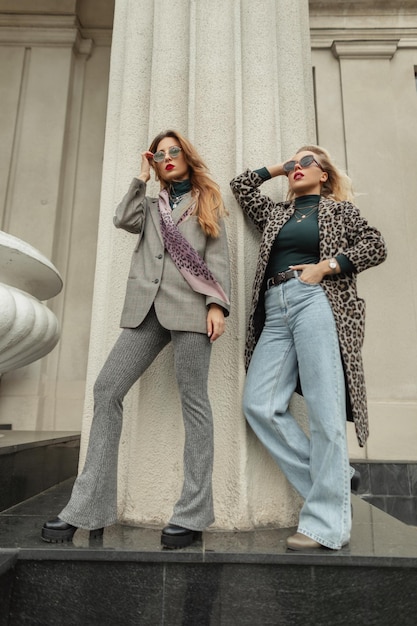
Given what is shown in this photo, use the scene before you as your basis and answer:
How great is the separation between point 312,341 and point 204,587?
1.07 m

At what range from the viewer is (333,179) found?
A: 2.51 meters

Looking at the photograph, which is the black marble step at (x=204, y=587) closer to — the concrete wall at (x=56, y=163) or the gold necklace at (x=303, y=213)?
the gold necklace at (x=303, y=213)

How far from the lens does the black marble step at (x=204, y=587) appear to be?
5.69ft

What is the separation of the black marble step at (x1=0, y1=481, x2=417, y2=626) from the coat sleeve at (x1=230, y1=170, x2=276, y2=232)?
1.63 meters

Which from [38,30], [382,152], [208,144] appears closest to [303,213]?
[208,144]

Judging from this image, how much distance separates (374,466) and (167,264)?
141 inches

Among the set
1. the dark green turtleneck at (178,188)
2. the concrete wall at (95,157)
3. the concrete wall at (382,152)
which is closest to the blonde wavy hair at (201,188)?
the dark green turtleneck at (178,188)

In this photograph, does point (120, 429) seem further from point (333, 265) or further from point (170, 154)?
point (170, 154)

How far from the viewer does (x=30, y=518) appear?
241cm

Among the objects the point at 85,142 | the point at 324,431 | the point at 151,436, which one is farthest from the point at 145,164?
the point at 85,142

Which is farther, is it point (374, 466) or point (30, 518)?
point (374, 466)

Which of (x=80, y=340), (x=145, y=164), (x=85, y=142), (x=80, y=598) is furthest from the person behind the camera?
(x=85, y=142)

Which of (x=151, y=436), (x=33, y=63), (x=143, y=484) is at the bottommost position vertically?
(x=143, y=484)

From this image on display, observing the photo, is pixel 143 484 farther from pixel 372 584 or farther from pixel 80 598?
pixel 372 584
